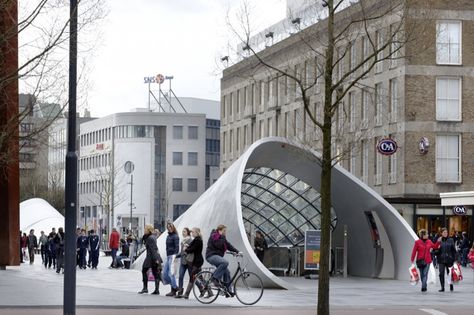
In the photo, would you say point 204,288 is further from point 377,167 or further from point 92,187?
point 92,187

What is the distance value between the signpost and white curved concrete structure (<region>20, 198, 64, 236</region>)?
42407mm

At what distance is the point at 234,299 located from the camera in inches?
1207

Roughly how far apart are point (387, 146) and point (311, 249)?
2206 cm

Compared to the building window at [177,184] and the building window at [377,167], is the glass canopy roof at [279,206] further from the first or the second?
the building window at [177,184]

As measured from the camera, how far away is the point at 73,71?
1864cm

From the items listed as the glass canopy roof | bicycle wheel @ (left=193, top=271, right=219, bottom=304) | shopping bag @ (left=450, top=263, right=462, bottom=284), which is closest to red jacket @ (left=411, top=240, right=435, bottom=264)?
shopping bag @ (left=450, top=263, right=462, bottom=284)

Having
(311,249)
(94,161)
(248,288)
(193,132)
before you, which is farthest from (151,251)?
(94,161)

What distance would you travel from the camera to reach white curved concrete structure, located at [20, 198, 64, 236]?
83.8 m

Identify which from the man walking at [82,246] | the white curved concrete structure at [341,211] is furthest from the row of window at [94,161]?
the white curved concrete structure at [341,211]

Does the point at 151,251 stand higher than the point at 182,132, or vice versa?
the point at 182,132

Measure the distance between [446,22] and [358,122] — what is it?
297 inches

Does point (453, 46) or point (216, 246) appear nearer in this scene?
point (216, 246)

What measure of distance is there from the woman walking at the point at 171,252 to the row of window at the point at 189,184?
103606 mm

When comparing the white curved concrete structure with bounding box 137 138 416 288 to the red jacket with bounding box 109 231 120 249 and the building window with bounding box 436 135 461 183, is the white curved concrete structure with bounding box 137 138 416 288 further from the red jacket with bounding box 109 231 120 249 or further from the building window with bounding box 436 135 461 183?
the building window with bounding box 436 135 461 183
